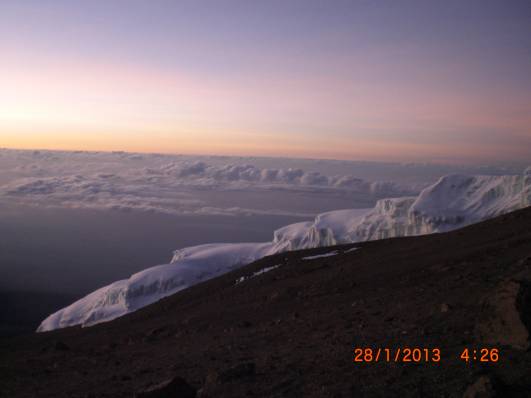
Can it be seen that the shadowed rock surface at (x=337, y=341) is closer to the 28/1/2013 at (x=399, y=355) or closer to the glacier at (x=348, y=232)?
the 28/1/2013 at (x=399, y=355)

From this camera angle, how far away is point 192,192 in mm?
179750

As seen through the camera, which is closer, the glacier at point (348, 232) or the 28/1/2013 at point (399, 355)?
the 28/1/2013 at point (399, 355)

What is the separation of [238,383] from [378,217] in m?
44.2

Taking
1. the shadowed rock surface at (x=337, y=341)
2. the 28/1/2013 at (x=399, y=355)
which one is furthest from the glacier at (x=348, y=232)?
the 28/1/2013 at (x=399, y=355)

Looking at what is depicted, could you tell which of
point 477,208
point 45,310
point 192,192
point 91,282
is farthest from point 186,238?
point 192,192

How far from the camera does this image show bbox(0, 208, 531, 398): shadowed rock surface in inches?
195

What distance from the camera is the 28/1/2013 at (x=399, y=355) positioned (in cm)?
542

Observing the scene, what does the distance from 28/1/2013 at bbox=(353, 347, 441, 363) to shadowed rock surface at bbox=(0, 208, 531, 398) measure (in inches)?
5.0

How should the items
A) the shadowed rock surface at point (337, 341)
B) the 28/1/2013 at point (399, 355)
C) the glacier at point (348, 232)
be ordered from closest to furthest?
the shadowed rock surface at point (337, 341), the 28/1/2013 at point (399, 355), the glacier at point (348, 232)
